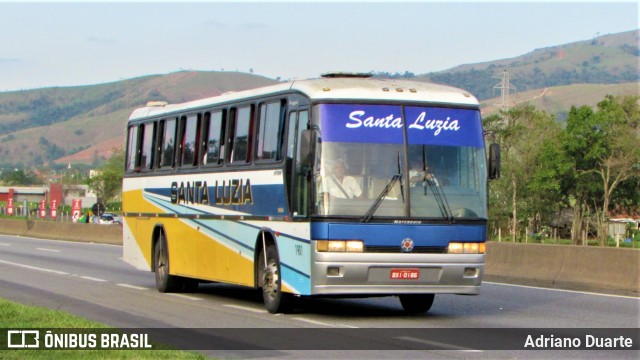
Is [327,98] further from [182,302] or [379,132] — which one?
[182,302]

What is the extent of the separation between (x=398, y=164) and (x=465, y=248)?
1423mm

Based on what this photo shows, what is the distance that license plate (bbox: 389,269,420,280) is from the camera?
16109 mm

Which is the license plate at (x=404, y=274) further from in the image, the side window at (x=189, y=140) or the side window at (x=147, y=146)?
the side window at (x=147, y=146)

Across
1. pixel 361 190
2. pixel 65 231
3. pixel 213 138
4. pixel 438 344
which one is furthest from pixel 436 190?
pixel 65 231

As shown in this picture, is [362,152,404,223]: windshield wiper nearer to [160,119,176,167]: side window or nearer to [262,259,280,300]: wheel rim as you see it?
[262,259,280,300]: wheel rim

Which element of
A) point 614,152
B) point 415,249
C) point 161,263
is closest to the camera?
point 415,249

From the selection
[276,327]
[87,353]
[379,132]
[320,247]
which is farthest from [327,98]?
[87,353]

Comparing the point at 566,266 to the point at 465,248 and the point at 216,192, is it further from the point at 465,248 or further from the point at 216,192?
the point at 465,248

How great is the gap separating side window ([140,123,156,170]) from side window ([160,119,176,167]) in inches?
25.3

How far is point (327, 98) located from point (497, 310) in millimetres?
4261

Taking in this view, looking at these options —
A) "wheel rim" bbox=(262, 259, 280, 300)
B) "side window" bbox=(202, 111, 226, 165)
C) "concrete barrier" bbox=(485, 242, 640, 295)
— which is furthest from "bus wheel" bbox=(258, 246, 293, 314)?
"concrete barrier" bbox=(485, 242, 640, 295)

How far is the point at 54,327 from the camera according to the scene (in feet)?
47.8

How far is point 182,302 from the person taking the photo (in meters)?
20.0

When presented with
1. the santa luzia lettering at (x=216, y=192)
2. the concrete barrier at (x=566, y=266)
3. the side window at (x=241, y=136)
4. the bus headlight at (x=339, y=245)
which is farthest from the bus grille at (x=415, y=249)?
the concrete barrier at (x=566, y=266)
